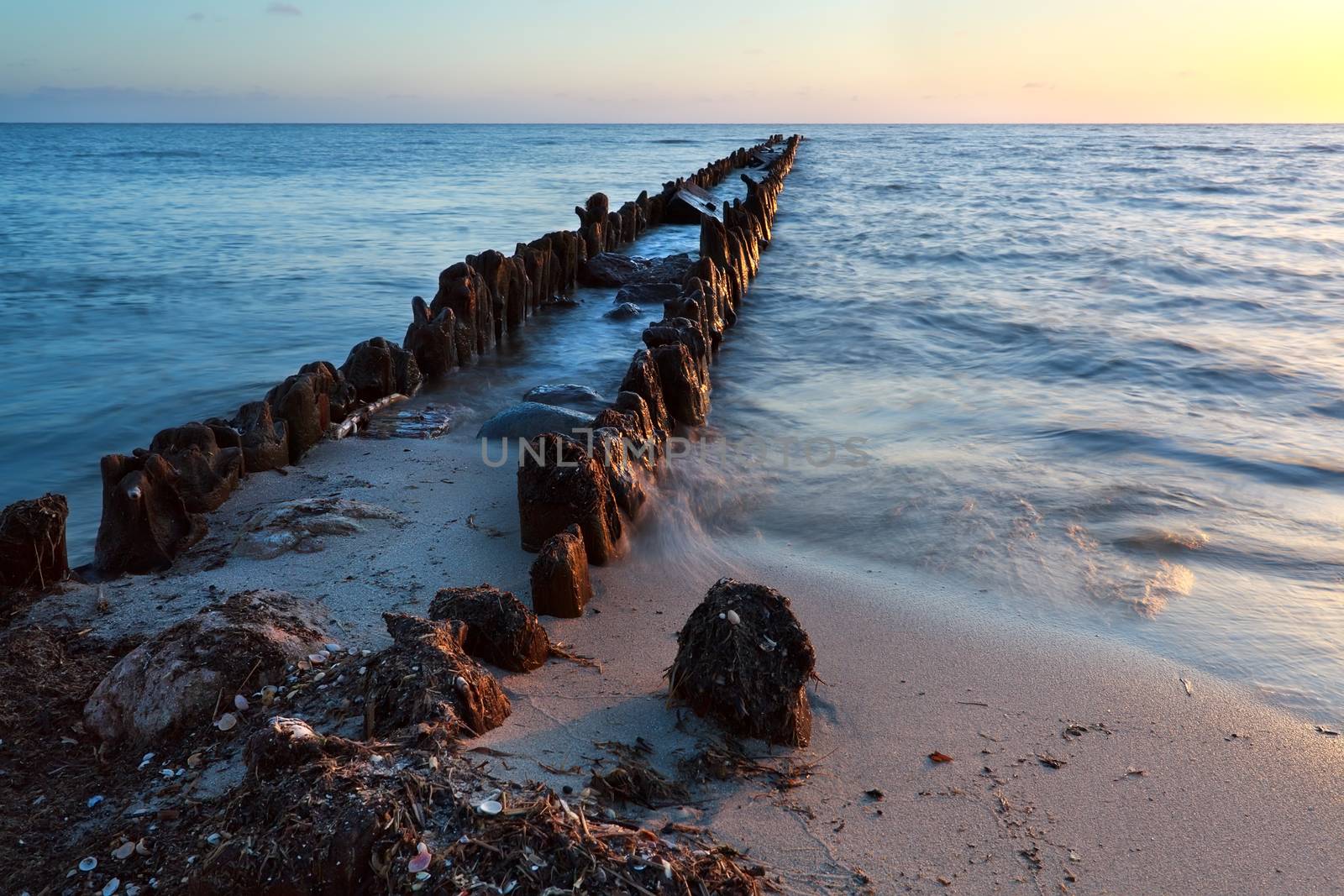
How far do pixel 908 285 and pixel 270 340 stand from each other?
28.6ft

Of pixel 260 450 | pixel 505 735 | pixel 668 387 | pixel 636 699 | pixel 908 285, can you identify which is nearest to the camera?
pixel 505 735

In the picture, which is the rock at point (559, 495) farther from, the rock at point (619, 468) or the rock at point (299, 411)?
the rock at point (299, 411)

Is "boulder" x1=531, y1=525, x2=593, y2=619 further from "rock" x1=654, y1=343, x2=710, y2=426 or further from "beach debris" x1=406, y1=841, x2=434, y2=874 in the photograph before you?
"rock" x1=654, y1=343, x2=710, y2=426

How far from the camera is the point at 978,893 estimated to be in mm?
2371

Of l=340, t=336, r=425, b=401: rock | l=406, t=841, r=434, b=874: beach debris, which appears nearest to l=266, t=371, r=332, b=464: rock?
l=340, t=336, r=425, b=401: rock

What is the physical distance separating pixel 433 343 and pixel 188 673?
5041 millimetres

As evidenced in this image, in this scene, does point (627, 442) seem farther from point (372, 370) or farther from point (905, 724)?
point (372, 370)

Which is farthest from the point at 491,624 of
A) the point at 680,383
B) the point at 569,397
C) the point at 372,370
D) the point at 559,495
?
the point at 372,370

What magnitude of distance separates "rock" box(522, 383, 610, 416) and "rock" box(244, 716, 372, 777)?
4.39m

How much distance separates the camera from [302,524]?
4391 millimetres

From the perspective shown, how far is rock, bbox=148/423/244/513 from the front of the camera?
4566 mm

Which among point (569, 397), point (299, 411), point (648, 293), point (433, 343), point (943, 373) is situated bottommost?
point (943, 373)

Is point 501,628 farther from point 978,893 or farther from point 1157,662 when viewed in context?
point 1157,662

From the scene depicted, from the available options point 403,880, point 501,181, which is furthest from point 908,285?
point 501,181
